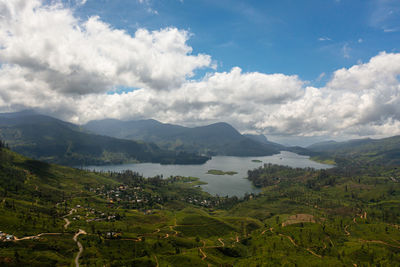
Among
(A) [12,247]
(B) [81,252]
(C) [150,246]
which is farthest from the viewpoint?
(C) [150,246]

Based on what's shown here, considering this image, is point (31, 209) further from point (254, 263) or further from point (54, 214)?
point (254, 263)

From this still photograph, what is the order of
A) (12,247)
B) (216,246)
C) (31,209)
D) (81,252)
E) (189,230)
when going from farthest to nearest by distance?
(189,230), (31,209), (216,246), (81,252), (12,247)

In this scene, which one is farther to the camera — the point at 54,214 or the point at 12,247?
the point at 54,214

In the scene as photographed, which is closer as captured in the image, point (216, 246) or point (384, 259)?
point (384, 259)

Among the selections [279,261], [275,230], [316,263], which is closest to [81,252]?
[279,261]

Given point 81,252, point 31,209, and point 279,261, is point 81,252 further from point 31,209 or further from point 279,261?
→ point 279,261

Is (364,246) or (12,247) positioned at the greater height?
(12,247)

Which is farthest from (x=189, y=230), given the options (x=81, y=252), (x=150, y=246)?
(x=81, y=252)

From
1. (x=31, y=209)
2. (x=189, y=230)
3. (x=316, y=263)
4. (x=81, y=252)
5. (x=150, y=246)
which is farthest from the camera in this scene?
(x=189, y=230)

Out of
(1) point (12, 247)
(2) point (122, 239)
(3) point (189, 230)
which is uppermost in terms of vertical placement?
(1) point (12, 247)
